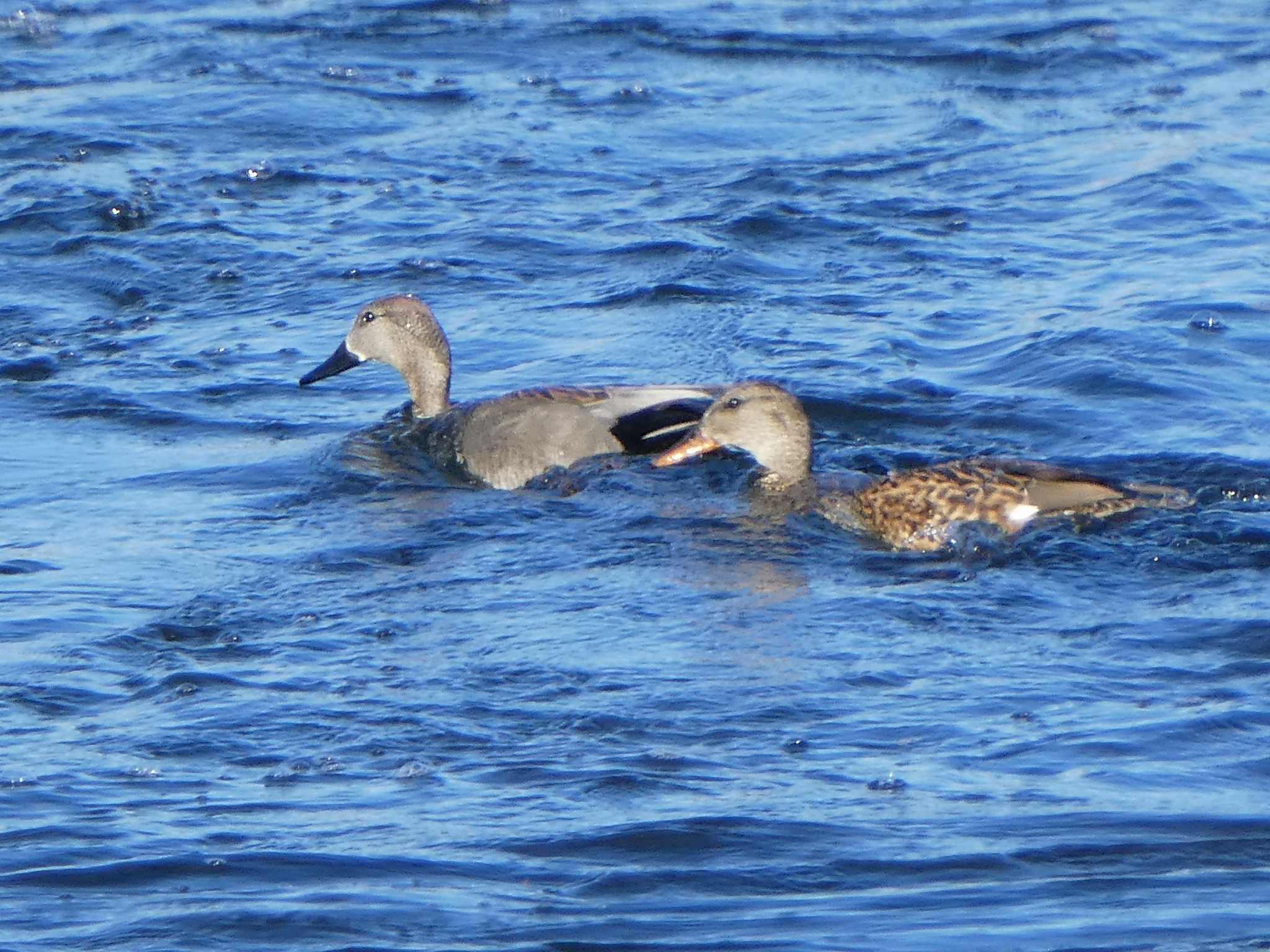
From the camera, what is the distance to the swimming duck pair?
797 centimetres

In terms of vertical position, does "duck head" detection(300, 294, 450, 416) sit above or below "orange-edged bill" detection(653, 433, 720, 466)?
above

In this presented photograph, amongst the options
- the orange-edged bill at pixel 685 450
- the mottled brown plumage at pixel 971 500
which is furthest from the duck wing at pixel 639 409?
the mottled brown plumage at pixel 971 500

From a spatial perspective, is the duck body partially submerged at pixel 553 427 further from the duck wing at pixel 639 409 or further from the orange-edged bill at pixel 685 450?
the orange-edged bill at pixel 685 450

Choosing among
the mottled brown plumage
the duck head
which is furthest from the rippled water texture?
the duck head

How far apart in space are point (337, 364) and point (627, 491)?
201cm

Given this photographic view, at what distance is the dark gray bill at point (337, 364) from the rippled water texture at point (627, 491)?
19 cm

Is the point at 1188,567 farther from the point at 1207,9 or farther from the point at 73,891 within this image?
the point at 1207,9

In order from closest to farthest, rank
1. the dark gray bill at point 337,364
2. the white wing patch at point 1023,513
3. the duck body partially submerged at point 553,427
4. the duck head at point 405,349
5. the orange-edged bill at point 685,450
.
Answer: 1. the white wing patch at point 1023,513
2. the orange-edged bill at point 685,450
3. the duck body partially submerged at point 553,427
4. the duck head at point 405,349
5. the dark gray bill at point 337,364

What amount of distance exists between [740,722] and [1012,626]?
119 centimetres

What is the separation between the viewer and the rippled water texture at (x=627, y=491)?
18.1ft

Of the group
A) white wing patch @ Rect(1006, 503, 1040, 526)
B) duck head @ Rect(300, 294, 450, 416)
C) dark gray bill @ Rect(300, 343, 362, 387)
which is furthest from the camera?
dark gray bill @ Rect(300, 343, 362, 387)

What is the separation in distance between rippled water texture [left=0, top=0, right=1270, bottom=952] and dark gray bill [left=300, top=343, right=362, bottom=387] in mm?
188

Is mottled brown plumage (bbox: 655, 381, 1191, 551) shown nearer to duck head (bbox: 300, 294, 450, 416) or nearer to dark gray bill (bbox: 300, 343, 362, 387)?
duck head (bbox: 300, 294, 450, 416)

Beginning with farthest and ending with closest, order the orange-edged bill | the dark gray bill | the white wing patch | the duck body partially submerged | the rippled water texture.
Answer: the dark gray bill < the duck body partially submerged < the orange-edged bill < the white wing patch < the rippled water texture
